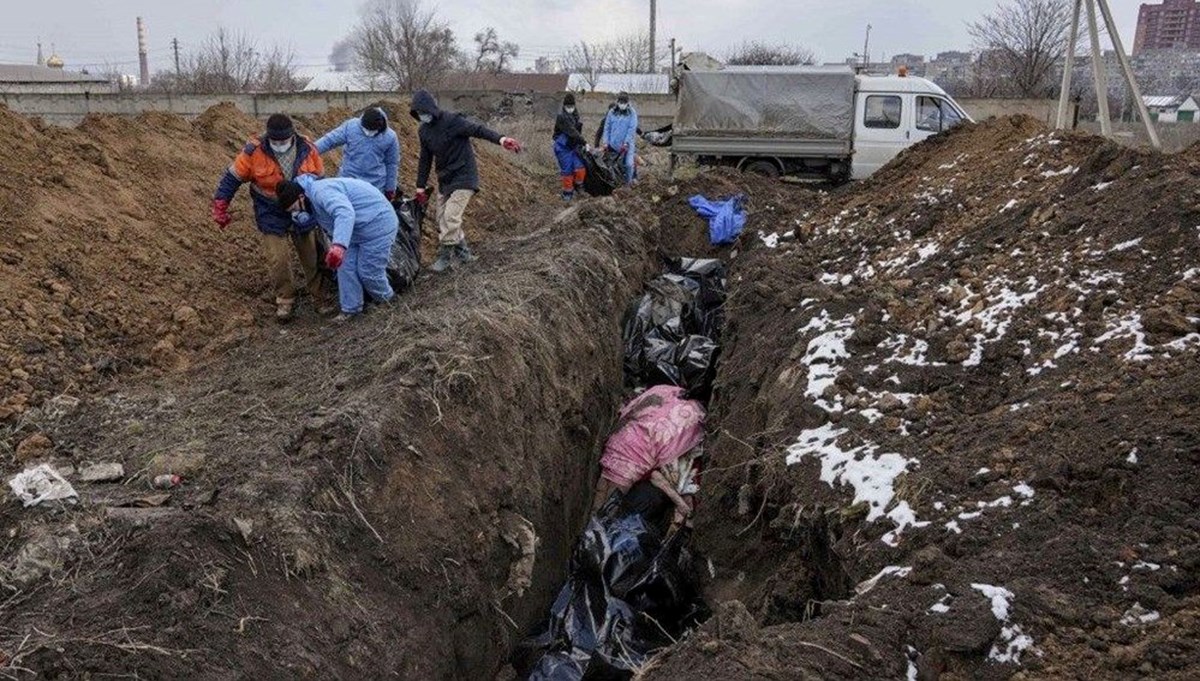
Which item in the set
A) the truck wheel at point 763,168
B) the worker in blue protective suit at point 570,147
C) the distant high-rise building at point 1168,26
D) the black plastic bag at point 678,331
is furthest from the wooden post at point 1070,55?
the distant high-rise building at point 1168,26

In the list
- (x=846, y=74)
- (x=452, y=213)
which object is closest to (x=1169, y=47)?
(x=846, y=74)

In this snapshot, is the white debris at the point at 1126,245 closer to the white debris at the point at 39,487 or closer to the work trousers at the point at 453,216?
the work trousers at the point at 453,216

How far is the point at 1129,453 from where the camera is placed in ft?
10.2

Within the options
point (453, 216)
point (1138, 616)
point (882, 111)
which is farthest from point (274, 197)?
point (882, 111)

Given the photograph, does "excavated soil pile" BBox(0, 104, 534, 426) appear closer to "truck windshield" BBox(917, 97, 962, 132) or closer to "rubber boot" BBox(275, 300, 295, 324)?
"rubber boot" BBox(275, 300, 295, 324)

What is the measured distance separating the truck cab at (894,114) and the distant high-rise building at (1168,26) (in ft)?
359

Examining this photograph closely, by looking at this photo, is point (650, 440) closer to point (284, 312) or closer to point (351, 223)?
point (351, 223)

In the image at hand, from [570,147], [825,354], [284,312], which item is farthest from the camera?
[570,147]

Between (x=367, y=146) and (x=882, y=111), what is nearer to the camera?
(x=367, y=146)

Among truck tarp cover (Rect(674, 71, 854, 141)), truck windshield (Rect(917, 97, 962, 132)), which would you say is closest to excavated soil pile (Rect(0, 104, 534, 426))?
truck tarp cover (Rect(674, 71, 854, 141))

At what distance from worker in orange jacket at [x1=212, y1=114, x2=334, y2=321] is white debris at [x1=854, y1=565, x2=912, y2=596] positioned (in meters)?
4.45

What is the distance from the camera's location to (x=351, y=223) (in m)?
5.62

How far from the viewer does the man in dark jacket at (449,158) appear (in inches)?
287

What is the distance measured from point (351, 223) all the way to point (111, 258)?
2.00 meters
